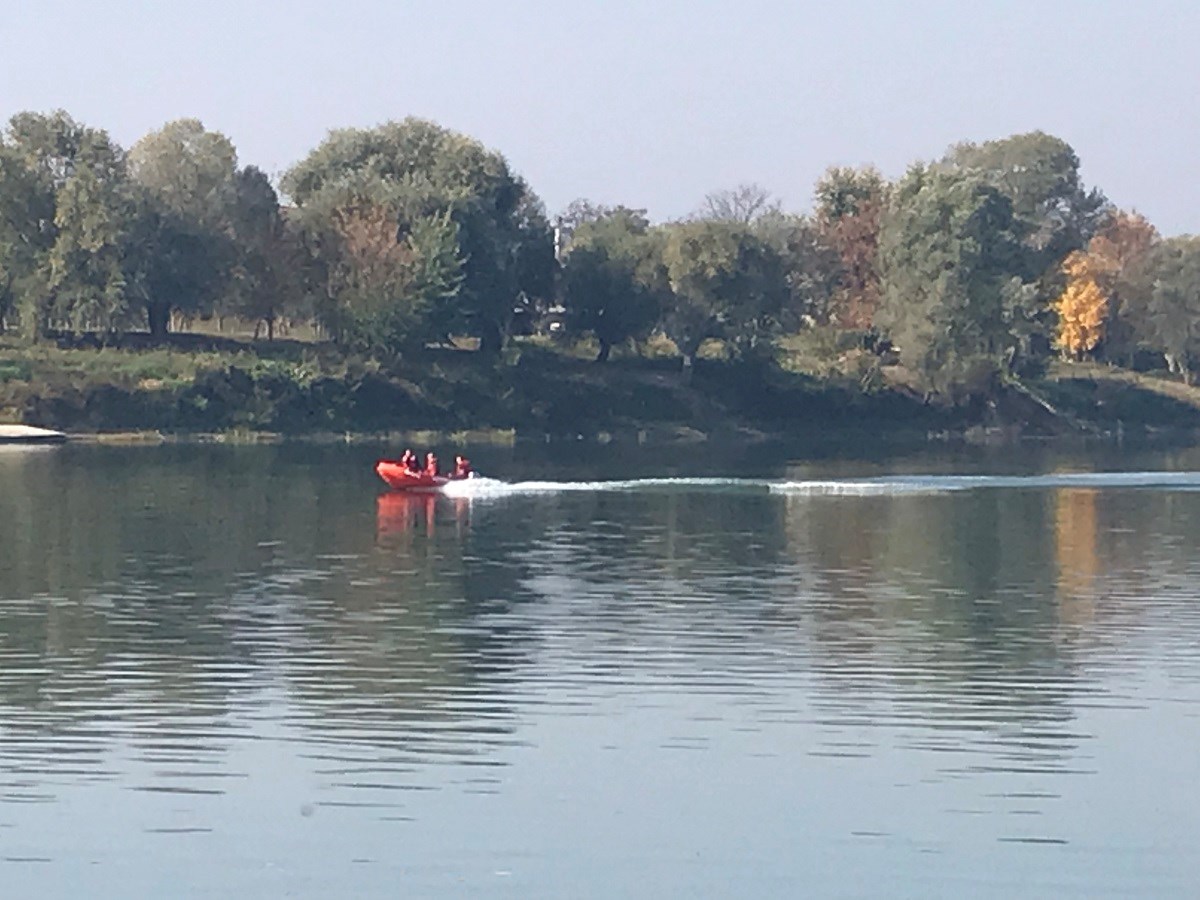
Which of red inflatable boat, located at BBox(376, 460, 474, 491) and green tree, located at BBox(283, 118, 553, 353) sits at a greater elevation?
green tree, located at BBox(283, 118, 553, 353)

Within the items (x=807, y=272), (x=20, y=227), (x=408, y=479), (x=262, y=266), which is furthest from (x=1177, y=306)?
(x=408, y=479)

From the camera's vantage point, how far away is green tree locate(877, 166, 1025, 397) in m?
127

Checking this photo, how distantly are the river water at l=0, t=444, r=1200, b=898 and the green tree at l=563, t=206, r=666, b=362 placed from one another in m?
69.2

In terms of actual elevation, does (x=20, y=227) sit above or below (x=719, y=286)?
above

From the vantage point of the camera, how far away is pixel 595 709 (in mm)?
30312

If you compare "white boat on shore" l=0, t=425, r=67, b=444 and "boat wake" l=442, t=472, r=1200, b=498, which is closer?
"boat wake" l=442, t=472, r=1200, b=498

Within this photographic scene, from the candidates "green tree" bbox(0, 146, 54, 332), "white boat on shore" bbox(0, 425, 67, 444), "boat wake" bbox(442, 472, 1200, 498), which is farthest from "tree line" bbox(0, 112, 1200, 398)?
"boat wake" bbox(442, 472, 1200, 498)

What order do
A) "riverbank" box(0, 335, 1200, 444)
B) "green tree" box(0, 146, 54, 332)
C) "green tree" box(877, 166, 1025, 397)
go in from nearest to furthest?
"riverbank" box(0, 335, 1200, 444), "green tree" box(0, 146, 54, 332), "green tree" box(877, 166, 1025, 397)

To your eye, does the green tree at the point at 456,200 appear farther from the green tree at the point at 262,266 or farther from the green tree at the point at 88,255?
the green tree at the point at 88,255

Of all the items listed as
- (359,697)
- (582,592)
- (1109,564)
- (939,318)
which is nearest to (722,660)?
(359,697)

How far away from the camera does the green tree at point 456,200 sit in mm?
127625

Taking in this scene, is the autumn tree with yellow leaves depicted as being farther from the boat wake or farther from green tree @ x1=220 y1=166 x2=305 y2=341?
the boat wake

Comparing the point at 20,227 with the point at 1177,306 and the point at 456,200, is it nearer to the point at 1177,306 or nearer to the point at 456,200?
the point at 456,200

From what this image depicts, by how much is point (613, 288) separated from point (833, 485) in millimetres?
54274
